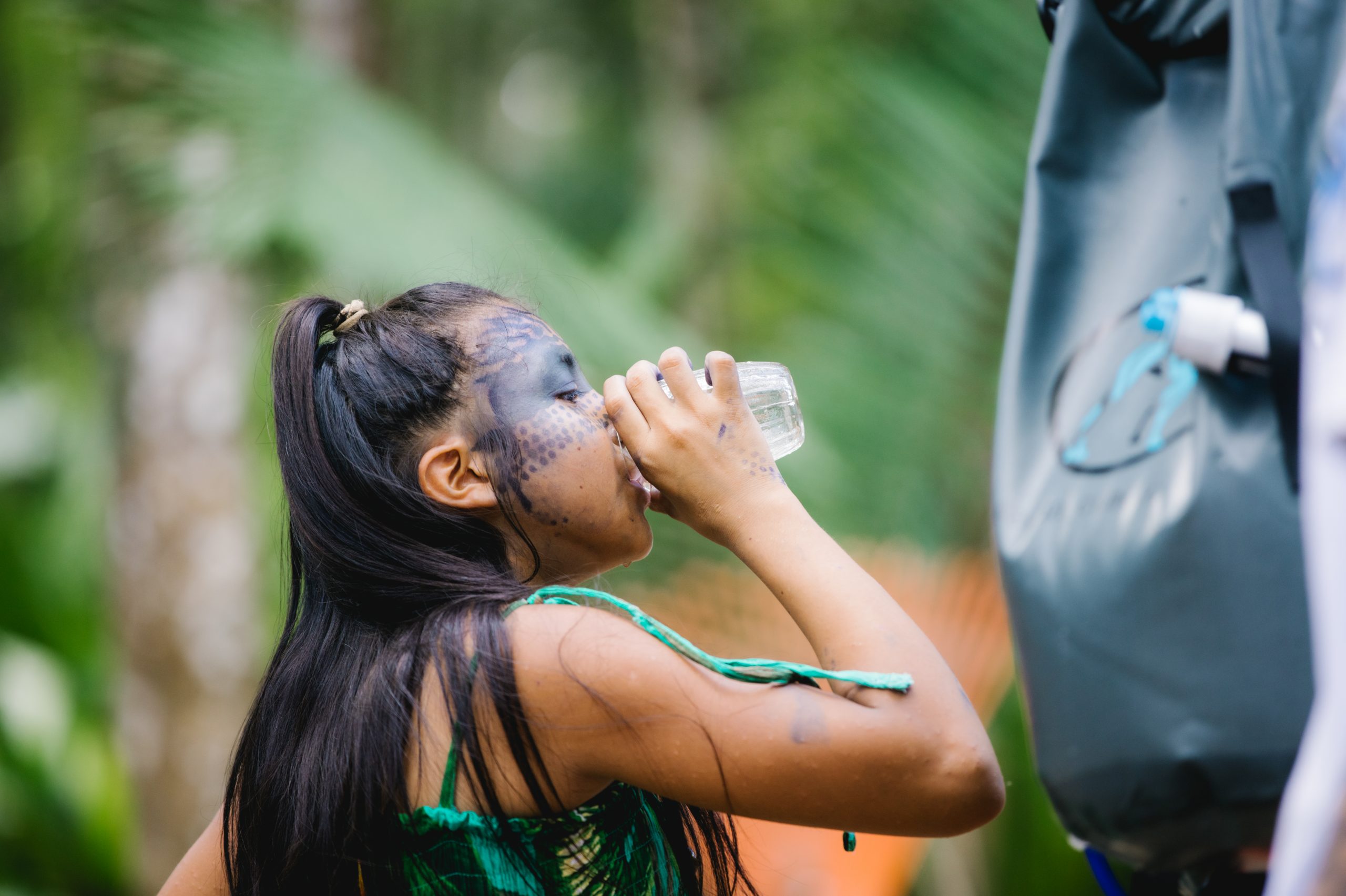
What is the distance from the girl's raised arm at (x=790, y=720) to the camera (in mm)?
1350

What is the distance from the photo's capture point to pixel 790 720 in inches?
53.3

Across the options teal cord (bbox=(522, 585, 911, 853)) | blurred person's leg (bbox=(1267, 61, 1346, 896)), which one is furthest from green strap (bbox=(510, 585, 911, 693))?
blurred person's leg (bbox=(1267, 61, 1346, 896))

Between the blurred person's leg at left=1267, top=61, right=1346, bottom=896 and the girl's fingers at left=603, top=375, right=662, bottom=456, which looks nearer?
the blurred person's leg at left=1267, top=61, right=1346, bottom=896

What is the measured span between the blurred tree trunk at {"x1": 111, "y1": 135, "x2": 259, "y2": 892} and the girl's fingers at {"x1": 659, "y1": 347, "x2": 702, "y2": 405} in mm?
3107

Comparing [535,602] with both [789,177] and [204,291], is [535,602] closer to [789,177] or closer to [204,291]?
[204,291]

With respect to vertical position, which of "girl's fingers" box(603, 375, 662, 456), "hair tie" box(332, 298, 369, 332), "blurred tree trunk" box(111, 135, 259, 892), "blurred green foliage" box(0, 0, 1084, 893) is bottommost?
"blurred tree trunk" box(111, 135, 259, 892)

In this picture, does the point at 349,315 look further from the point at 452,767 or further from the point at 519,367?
the point at 452,767

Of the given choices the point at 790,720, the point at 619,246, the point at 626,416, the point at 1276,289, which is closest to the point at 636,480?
the point at 626,416

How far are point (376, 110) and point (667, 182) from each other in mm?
2496

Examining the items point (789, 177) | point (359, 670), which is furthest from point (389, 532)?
point (789, 177)

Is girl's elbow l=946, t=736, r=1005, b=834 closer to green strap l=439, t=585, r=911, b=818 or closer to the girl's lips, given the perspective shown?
green strap l=439, t=585, r=911, b=818

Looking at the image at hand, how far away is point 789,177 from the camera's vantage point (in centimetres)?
525

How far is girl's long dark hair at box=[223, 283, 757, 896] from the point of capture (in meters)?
1.47

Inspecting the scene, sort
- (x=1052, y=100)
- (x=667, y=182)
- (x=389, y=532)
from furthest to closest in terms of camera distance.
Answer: (x=667, y=182)
(x=389, y=532)
(x=1052, y=100)
